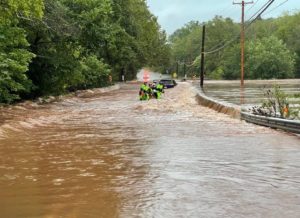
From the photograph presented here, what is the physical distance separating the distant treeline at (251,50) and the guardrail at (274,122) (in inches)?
2444

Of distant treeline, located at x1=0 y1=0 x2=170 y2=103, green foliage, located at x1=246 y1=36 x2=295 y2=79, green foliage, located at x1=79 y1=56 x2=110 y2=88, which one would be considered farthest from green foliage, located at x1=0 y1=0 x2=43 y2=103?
green foliage, located at x1=246 y1=36 x2=295 y2=79

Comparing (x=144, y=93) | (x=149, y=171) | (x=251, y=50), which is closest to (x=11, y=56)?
(x=144, y=93)

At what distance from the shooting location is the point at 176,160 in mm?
10773

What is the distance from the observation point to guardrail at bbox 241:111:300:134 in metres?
15.1

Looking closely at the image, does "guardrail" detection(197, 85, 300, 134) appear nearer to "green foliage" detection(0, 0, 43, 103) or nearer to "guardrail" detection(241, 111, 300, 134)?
"guardrail" detection(241, 111, 300, 134)

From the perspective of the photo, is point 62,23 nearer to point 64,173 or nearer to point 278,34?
point 64,173

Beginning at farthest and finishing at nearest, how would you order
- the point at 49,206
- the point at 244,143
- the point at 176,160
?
1. the point at 244,143
2. the point at 176,160
3. the point at 49,206

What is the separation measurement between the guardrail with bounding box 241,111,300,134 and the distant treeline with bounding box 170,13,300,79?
62068mm

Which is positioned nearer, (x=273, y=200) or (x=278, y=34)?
(x=273, y=200)

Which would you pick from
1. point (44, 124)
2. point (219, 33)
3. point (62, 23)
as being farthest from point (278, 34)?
point (44, 124)

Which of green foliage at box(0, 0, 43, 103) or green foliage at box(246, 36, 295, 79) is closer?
green foliage at box(0, 0, 43, 103)

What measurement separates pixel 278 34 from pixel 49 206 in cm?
12281

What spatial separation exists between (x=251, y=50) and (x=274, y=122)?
86491mm

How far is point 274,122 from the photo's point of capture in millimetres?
16562
